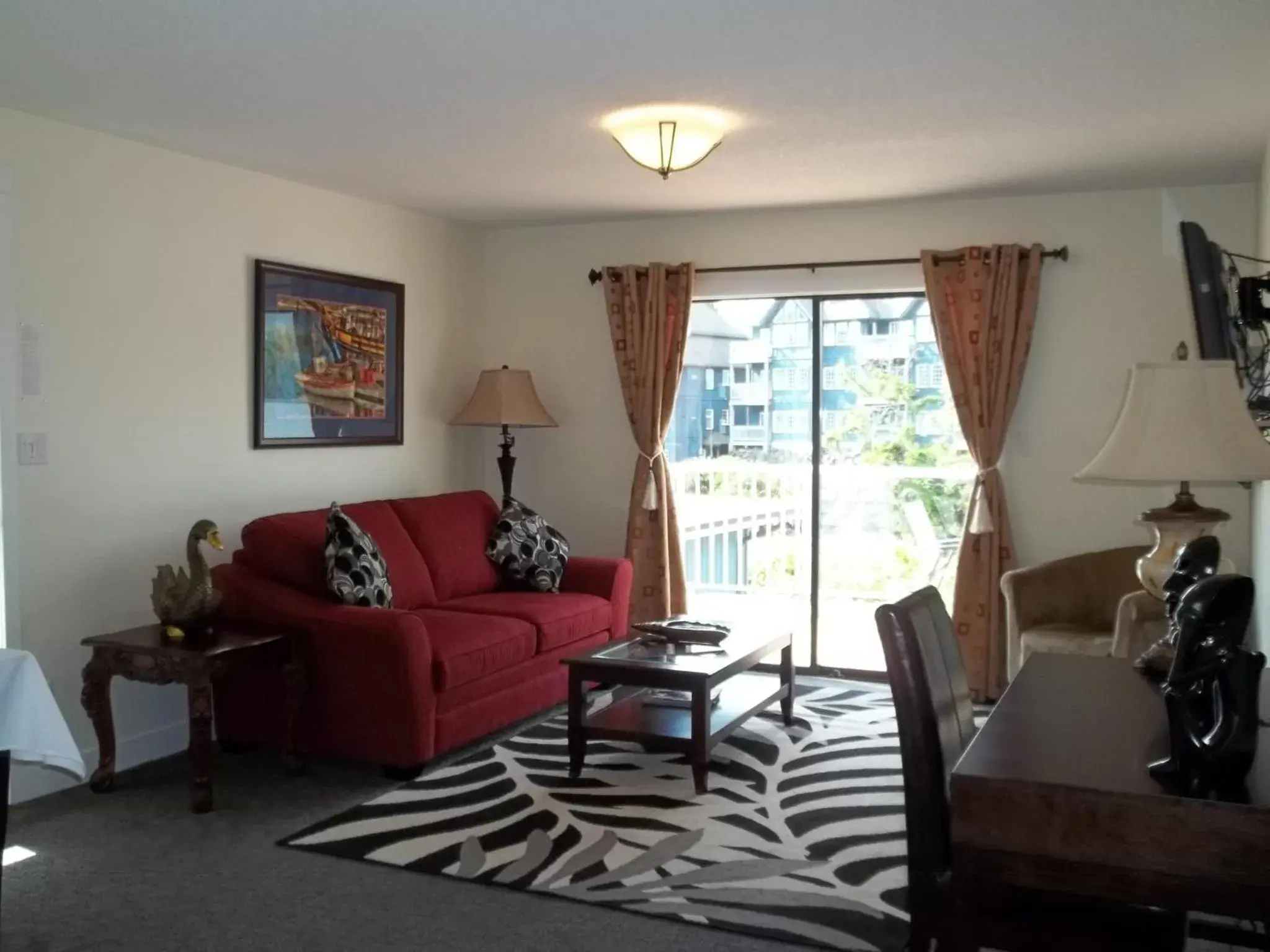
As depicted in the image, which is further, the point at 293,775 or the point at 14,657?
the point at 293,775

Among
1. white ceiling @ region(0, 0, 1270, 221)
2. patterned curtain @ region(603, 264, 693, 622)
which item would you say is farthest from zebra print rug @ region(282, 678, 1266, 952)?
white ceiling @ region(0, 0, 1270, 221)

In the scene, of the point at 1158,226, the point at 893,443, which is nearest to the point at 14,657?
the point at 893,443

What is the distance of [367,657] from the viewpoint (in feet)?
13.4

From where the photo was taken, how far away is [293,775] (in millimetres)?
4168

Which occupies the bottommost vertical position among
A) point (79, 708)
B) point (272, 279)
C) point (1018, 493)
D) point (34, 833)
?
point (34, 833)

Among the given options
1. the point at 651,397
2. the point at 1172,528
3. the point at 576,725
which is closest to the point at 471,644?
the point at 576,725

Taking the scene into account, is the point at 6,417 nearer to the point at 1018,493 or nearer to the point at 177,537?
the point at 177,537

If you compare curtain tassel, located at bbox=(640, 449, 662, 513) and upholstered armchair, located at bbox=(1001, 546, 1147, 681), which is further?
curtain tassel, located at bbox=(640, 449, 662, 513)

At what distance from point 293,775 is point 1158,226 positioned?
14.2 ft

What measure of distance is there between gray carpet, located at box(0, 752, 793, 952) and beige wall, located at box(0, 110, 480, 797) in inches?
24.8

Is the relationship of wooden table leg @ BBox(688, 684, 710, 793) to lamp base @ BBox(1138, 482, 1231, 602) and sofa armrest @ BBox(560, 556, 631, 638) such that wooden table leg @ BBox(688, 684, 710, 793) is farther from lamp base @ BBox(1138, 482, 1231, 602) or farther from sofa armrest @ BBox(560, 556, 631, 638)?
lamp base @ BBox(1138, 482, 1231, 602)

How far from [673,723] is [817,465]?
6.83ft

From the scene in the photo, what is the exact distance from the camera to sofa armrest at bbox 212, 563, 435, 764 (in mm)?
4027

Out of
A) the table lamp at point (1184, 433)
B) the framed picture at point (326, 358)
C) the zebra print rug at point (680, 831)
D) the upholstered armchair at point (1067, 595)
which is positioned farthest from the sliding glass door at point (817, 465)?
the table lamp at point (1184, 433)
